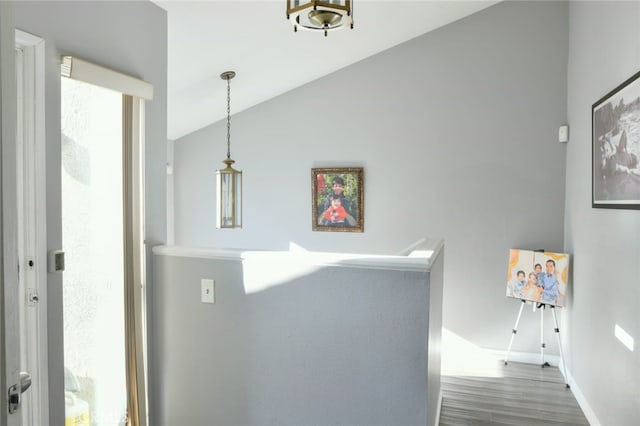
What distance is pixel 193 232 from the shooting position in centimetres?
524

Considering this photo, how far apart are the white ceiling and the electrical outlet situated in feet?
5.35

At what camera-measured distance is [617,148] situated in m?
2.53

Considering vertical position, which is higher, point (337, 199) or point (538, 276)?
point (337, 199)

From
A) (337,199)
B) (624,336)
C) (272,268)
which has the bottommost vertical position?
(624,336)

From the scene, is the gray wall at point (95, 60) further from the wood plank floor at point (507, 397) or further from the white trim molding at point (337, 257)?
the wood plank floor at point (507, 397)

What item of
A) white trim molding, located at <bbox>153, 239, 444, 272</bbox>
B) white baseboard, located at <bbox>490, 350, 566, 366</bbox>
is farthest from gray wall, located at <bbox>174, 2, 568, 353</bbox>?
white trim molding, located at <bbox>153, 239, 444, 272</bbox>

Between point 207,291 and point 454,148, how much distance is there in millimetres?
2802

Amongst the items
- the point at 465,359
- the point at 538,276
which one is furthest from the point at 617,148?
the point at 465,359

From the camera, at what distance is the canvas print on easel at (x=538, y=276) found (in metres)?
3.74

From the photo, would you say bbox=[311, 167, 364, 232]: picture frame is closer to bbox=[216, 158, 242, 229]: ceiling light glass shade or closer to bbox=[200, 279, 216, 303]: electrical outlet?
bbox=[216, 158, 242, 229]: ceiling light glass shade

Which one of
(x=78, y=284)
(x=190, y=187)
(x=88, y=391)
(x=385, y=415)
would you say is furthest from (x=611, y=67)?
(x=190, y=187)

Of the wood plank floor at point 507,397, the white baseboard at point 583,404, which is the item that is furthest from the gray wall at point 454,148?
the white baseboard at point 583,404

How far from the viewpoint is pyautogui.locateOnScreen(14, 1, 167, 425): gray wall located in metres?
1.99

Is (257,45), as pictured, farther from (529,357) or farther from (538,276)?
(529,357)
